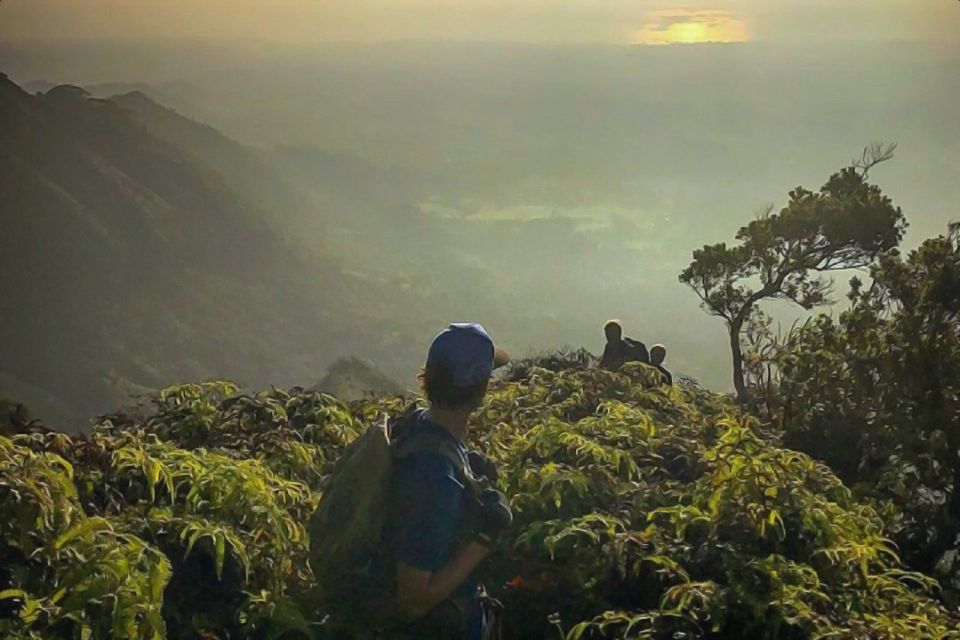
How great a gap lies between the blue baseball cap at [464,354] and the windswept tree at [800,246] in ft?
34.5

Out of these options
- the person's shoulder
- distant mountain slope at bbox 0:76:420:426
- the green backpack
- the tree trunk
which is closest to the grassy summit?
the green backpack

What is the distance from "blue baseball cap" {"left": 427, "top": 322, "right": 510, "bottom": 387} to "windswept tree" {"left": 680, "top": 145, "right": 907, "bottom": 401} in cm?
1052

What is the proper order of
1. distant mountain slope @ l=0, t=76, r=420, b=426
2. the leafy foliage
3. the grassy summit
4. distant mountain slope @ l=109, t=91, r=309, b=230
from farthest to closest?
1. distant mountain slope @ l=109, t=91, r=309, b=230
2. distant mountain slope @ l=0, t=76, r=420, b=426
3. the leafy foliage
4. the grassy summit

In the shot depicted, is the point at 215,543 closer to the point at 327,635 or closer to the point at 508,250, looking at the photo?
the point at 327,635

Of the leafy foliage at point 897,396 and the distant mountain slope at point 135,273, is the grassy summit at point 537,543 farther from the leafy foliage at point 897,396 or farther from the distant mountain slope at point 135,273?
the distant mountain slope at point 135,273

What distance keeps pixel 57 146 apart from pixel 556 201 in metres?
101

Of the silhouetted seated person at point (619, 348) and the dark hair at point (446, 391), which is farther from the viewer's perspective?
the silhouetted seated person at point (619, 348)

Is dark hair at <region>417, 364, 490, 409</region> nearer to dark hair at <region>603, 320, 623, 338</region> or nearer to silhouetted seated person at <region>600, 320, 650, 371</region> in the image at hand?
silhouetted seated person at <region>600, 320, 650, 371</region>

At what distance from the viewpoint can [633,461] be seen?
13.5 feet

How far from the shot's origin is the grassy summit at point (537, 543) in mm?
2590

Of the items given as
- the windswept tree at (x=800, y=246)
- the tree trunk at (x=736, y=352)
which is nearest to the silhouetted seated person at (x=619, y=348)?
the tree trunk at (x=736, y=352)

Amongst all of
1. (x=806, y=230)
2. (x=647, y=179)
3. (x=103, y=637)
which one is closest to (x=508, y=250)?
(x=647, y=179)

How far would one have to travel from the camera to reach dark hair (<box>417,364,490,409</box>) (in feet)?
9.71

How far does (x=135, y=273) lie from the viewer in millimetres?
95875
